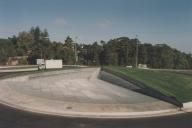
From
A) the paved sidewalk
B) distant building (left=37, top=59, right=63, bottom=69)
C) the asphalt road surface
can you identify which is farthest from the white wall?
the asphalt road surface

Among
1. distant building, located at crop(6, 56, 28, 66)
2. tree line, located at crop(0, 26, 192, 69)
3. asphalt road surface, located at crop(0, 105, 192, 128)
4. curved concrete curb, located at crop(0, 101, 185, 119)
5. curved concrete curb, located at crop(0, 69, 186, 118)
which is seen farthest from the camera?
tree line, located at crop(0, 26, 192, 69)

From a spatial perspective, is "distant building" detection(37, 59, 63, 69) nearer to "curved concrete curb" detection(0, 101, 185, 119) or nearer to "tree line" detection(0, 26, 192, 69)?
"curved concrete curb" detection(0, 101, 185, 119)

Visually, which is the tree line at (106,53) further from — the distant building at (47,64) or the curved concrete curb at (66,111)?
the curved concrete curb at (66,111)

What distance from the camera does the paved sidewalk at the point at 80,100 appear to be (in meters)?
19.3

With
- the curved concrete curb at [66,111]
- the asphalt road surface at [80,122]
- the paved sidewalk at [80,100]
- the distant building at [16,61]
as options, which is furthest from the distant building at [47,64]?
the distant building at [16,61]

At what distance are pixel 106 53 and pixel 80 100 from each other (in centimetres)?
7743

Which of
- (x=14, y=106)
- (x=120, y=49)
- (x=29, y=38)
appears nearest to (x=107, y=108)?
(x=14, y=106)

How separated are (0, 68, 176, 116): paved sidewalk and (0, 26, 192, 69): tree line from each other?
60.6m

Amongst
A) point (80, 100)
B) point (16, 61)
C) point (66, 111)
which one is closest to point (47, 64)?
point (80, 100)

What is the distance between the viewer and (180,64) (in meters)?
107

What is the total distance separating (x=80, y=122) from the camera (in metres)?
16.5

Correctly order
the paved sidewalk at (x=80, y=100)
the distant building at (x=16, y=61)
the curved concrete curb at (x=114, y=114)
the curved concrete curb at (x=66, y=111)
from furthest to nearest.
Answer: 1. the distant building at (x=16, y=61)
2. the paved sidewalk at (x=80, y=100)
3. the curved concrete curb at (x=66, y=111)
4. the curved concrete curb at (x=114, y=114)

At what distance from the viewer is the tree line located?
91.4 m

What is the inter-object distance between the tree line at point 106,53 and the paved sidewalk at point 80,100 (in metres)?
60.6
